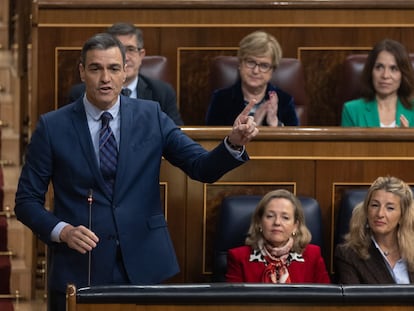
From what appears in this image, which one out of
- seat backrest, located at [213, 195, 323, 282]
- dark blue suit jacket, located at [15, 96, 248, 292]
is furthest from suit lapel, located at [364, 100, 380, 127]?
dark blue suit jacket, located at [15, 96, 248, 292]

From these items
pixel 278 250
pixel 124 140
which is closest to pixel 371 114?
pixel 278 250

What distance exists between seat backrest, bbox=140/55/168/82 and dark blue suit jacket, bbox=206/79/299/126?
18 centimetres

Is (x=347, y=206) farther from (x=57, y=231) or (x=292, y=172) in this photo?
(x=57, y=231)

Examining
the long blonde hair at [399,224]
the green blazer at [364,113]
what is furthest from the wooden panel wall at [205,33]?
the long blonde hair at [399,224]

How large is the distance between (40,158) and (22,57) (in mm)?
1391

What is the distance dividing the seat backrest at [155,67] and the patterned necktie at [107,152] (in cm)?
99

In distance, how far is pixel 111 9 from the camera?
2705 millimetres

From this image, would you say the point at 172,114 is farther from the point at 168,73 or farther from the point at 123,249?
the point at 123,249

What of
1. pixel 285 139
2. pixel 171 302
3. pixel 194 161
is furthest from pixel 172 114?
pixel 171 302

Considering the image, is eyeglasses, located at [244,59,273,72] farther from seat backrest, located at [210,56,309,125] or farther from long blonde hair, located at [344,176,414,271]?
long blonde hair, located at [344,176,414,271]

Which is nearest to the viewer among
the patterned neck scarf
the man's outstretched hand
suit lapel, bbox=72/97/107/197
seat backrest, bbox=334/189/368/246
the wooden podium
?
the wooden podium

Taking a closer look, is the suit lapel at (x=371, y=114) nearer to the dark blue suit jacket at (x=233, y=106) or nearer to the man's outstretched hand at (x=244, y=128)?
the dark blue suit jacket at (x=233, y=106)

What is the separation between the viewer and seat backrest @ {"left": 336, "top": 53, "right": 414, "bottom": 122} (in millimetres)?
2660

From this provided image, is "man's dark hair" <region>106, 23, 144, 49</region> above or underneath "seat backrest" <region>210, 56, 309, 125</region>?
above
